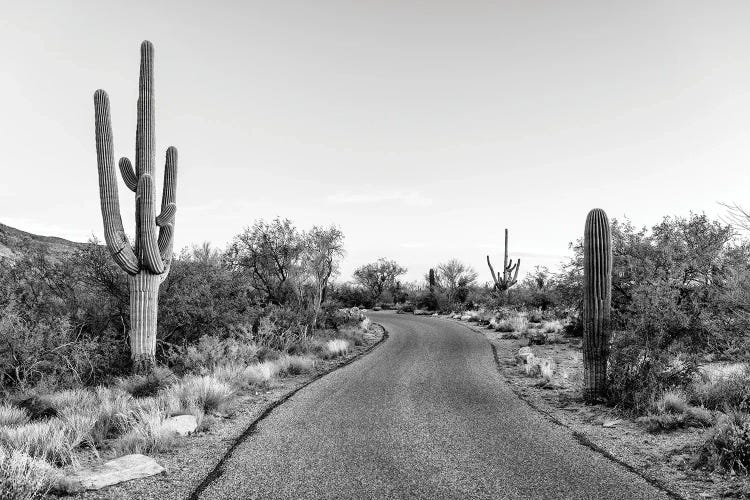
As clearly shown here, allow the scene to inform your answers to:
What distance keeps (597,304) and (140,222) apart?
35.6ft

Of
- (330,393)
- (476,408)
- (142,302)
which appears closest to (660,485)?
(476,408)

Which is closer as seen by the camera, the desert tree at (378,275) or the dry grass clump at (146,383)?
the dry grass clump at (146,383)

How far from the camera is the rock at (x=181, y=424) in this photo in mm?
7066

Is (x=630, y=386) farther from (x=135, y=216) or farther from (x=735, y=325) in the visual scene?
(x=135, y=216)

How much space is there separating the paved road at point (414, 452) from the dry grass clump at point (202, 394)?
43.1 inches

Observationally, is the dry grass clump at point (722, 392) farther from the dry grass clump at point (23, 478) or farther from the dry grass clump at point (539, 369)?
the dry grass clump at point (23, 478)

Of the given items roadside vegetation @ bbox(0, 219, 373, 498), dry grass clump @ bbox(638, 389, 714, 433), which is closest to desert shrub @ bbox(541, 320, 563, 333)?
roadside vegetation @ bbox(0, 219, 373, 498)

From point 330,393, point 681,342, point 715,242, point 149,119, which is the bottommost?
point 330,393

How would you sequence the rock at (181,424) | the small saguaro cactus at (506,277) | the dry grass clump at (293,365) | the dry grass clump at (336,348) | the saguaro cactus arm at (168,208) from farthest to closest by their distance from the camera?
1. the small saguaro cactus at (506,277)
2. the dry grass clump at (336,348)
3. the dry grass clump at (293,365)
4. the saguaro cactus arm at (168,208)
5. the rock at (181,424)

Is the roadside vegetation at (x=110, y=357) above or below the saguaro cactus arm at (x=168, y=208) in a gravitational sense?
below

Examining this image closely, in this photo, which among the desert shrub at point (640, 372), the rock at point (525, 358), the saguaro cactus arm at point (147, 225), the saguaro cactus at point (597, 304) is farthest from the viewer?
the rock at point (525, 358)

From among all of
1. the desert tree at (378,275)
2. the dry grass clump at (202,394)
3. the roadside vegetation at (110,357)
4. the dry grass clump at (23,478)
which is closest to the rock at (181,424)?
the roadside vegetation at (110,357)

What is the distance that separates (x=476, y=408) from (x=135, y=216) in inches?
374

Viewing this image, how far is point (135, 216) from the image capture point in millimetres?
12039
